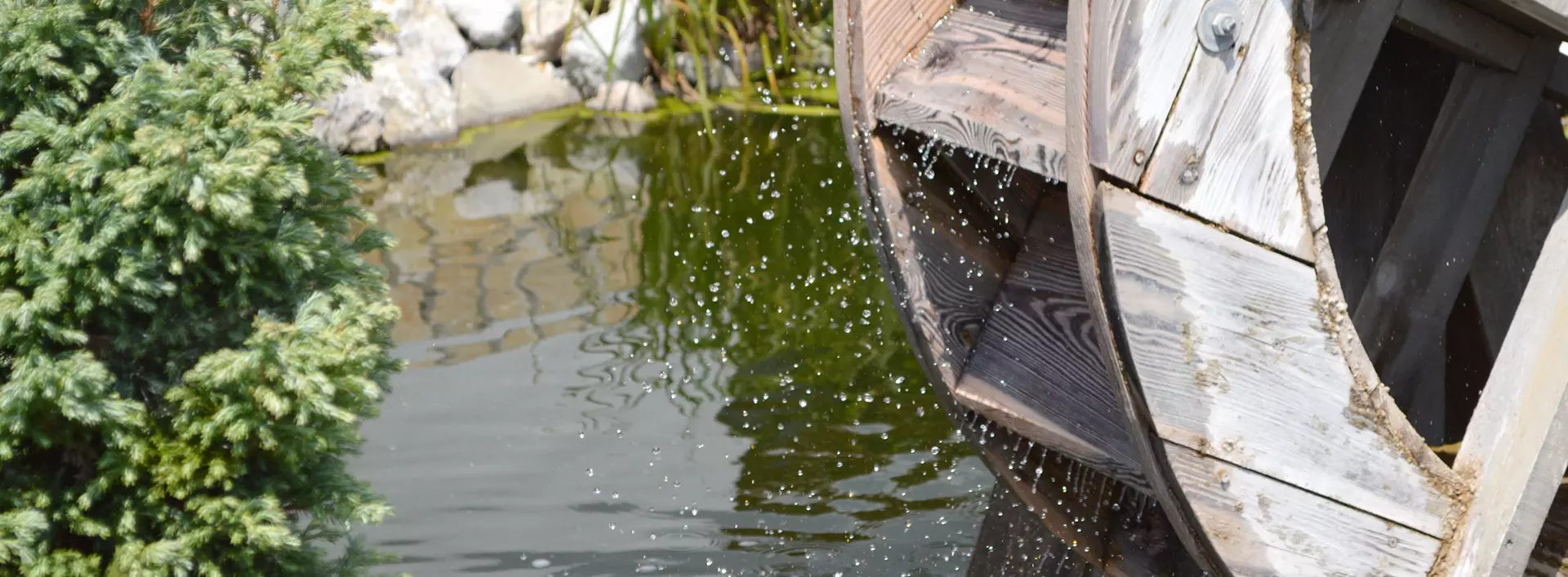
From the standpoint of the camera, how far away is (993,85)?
281 centimetres

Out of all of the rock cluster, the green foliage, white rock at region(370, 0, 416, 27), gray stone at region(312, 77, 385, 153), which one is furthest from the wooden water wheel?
white rock at region(370, 0, 416, 27)

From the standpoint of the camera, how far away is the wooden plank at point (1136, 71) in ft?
7.48

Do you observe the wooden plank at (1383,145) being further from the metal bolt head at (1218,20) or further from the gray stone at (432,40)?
the gray stone at (432,40)

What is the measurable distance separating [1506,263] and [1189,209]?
177cm

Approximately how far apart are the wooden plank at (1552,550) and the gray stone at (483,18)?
7.17m

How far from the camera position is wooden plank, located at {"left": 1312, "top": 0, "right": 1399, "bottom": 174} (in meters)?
2.98

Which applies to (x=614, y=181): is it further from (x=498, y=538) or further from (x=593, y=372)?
(x=498, y=538)

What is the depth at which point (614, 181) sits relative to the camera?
7477 millimetres

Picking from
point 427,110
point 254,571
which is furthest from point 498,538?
point 427,110

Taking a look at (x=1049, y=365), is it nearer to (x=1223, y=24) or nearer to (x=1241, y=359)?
(x=1241, y=359)

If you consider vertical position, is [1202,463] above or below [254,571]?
above

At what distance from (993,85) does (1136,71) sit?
1.82 feet

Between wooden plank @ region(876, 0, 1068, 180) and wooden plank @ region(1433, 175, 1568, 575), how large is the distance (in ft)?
2.77

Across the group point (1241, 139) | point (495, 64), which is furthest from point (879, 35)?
point (495, 64)
